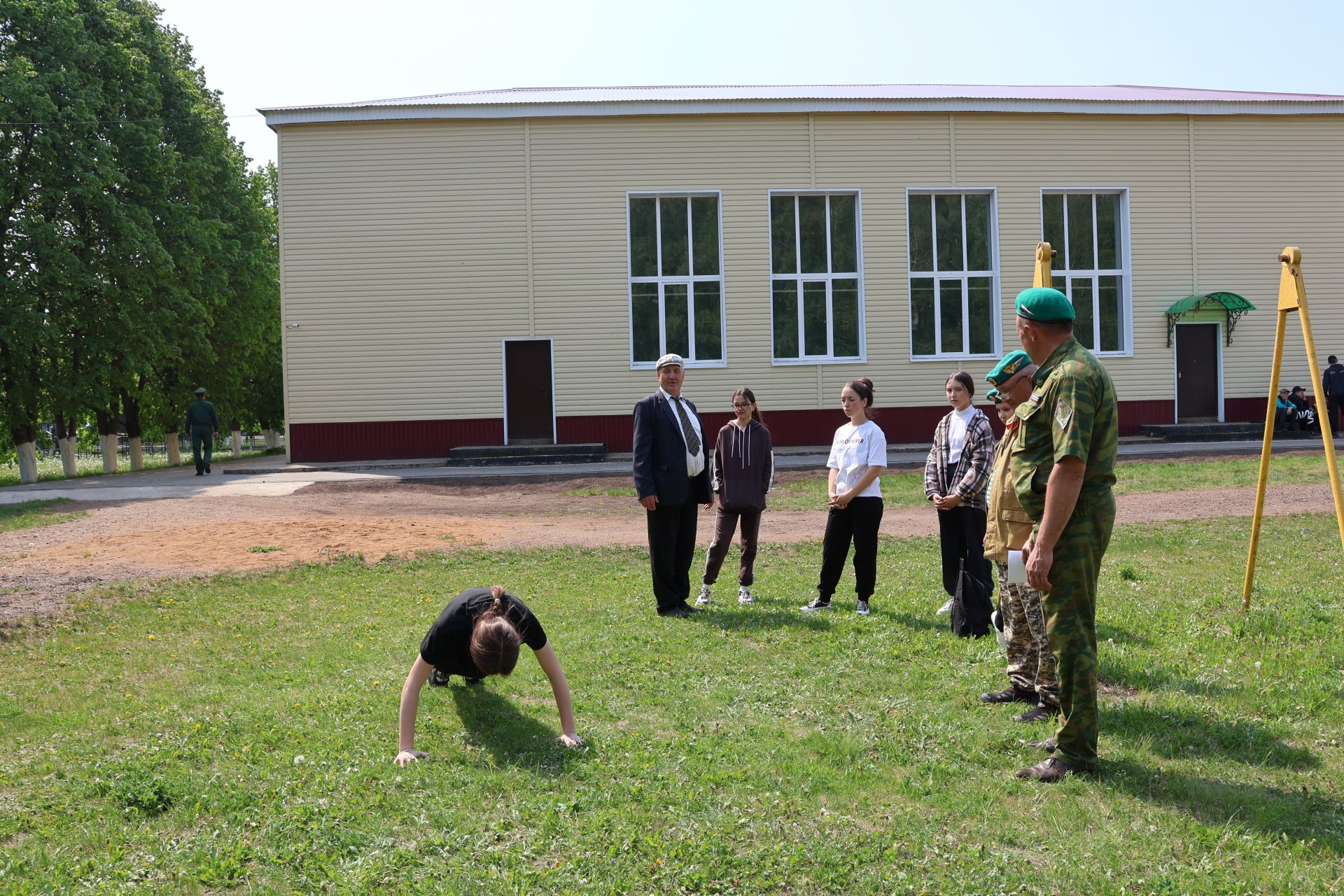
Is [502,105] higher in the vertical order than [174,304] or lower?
higher

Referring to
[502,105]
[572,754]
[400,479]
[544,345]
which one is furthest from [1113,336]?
[572,754]

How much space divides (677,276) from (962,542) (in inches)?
774

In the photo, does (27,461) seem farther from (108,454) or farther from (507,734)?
(507,734)

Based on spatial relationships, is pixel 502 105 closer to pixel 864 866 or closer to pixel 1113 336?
pixel 1113 336

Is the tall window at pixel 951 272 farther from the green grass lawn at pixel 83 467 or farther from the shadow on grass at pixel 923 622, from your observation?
the green grass lawn at pixel 83 467

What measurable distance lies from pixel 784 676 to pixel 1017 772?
6.43ft

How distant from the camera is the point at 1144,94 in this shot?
98.9ft

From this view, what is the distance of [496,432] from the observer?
26219 millimetres

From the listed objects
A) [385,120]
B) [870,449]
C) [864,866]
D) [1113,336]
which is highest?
[385,120]

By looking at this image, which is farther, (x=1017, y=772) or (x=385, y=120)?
(x=385, y=120)

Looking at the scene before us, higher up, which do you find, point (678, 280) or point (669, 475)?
→ point (678, 280)

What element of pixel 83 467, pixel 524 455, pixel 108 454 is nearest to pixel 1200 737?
pixel 524 455

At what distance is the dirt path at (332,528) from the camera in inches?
444

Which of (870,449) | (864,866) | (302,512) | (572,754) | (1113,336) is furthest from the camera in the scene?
(1113,336)
